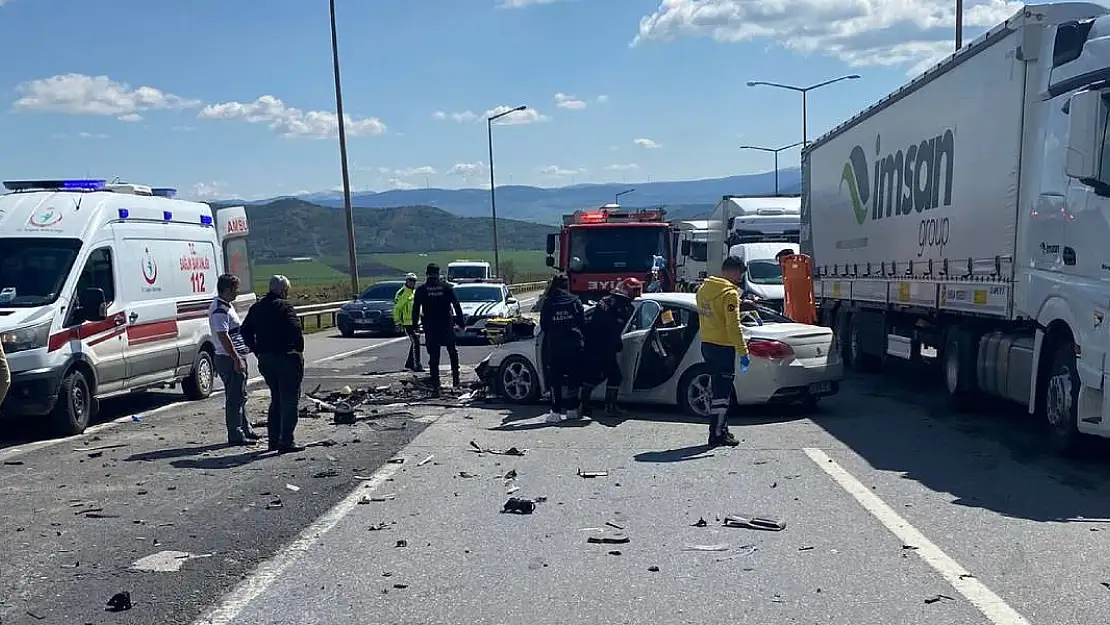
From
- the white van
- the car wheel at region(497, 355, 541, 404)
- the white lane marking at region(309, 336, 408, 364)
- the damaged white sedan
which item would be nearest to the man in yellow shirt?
the damaged white sedan

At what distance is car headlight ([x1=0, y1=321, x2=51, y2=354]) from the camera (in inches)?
443

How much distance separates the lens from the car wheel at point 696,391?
1277 cm

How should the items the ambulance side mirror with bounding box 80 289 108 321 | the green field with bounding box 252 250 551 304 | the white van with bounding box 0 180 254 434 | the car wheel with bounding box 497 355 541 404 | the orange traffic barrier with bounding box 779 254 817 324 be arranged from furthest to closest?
the green field with bounding box 252 250 551 304, the orange traffic barrier with bounding box 779 254 817 324, the car wheel with bounding box 497 355 541 404, the ambulance side mirror with bounding box 80 289 108 321, the white van with bounding box 0 180 254 434

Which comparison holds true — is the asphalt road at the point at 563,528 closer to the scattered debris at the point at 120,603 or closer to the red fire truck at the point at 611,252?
the scattered debris at the point at 120,603

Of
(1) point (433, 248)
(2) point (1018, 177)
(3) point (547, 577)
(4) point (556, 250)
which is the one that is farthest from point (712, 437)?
(1) point (433, 248)

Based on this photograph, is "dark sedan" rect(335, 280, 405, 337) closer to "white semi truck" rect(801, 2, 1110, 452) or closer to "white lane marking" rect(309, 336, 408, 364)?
"white lane marking" rect(309, 336, 408, 364)

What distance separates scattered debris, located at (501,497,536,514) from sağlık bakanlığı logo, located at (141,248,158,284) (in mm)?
6999

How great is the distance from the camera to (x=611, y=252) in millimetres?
24297

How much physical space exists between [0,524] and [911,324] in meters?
11.2

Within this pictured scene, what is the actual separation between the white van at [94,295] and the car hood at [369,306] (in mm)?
14476

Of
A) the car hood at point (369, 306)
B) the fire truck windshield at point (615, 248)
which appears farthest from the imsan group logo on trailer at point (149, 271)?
the car hood at point (369, 306)

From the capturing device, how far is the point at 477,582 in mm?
6402

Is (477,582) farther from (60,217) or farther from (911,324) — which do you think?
(911,324)

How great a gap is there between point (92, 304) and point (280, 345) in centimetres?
260
